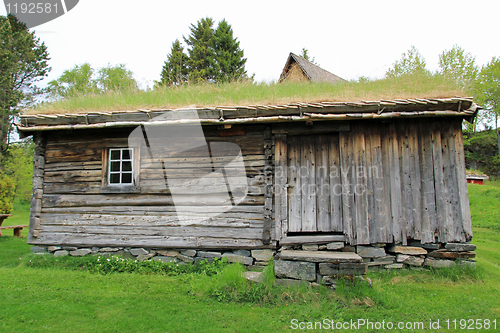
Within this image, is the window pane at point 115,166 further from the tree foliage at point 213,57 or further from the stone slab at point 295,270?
the tree foliage at point 213,57

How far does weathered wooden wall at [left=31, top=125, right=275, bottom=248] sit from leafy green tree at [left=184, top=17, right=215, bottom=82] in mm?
20022

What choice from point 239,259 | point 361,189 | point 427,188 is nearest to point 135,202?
point 239,259

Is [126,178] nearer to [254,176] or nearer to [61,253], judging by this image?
[61,253]

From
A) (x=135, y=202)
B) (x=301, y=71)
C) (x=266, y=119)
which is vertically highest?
(x=301, y=71)

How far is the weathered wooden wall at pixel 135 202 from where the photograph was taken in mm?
6094

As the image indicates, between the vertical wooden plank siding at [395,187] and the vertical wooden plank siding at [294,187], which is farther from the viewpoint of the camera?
the vertical wooden plank siding at [294,187]

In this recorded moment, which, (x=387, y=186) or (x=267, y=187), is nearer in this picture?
(x=387, y=186)

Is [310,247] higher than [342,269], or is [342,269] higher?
[310,247]

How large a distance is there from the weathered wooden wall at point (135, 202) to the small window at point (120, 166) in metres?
0.17

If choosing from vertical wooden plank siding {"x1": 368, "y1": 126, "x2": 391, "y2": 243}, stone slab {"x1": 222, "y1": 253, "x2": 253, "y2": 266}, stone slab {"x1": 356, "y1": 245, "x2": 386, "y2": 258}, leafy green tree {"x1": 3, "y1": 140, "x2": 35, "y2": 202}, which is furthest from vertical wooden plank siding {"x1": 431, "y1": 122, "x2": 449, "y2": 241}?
leafy green tree {"x1": 3, "y1": 140, "x2": 35, "y2": 202}

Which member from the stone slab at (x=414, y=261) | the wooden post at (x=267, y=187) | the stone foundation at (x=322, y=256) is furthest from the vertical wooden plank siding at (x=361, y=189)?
the wooden post at (x=267, y=187)

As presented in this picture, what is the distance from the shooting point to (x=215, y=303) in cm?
453

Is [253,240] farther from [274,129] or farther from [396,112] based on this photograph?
[396,112]

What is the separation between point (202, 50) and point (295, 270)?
26724 millimetres
